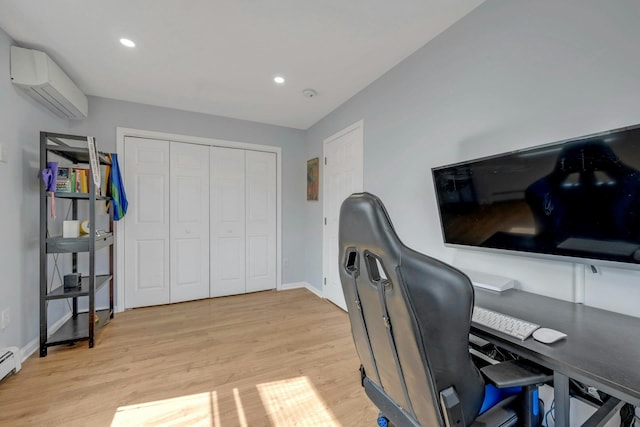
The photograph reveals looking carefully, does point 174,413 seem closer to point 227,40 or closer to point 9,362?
point 9,362

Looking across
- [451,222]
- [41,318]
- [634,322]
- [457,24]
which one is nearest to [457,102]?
[457,24]

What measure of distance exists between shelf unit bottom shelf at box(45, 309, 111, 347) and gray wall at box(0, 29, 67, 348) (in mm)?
169

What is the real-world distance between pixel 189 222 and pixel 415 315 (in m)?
3.40

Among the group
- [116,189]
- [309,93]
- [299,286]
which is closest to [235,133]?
[309,93]

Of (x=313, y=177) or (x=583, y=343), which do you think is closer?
(x=583, y=343)

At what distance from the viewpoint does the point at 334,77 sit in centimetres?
254

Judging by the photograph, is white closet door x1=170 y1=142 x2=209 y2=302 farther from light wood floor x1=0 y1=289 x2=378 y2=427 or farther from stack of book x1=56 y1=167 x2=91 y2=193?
stack of book x1=56 y1=167 x2=91 y2=193

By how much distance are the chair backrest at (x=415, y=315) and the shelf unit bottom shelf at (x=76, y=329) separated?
8.97 feet

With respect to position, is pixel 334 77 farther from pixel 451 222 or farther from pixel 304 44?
pixel 451 222

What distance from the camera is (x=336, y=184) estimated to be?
329 cm

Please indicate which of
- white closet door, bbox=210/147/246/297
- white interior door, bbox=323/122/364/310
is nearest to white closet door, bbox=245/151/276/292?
white closet door, bbox=210/147/246/297

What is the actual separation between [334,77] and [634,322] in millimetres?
2545

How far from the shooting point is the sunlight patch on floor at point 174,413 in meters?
1.49

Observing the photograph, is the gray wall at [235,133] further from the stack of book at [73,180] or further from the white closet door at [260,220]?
the stack of book at [73,180]
